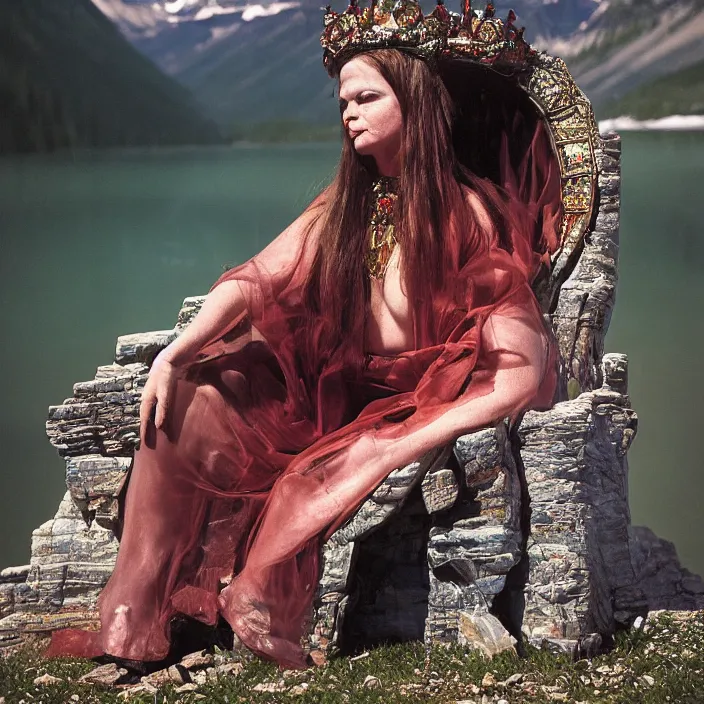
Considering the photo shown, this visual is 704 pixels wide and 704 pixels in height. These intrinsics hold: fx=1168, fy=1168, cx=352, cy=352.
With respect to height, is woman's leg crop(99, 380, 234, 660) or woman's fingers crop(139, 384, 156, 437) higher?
woman's fingers crop(139, 384, 156, 437)

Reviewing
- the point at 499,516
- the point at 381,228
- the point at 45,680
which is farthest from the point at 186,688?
the point at 381,228

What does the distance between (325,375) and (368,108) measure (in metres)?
0.51

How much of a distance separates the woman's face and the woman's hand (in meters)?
0.55

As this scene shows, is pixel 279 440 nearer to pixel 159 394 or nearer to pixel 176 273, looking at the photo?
pixel 159 394

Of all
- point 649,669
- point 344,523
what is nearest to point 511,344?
point 344,523

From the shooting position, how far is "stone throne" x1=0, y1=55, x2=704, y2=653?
2.03m

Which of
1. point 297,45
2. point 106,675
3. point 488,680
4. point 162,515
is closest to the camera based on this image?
point 488,680

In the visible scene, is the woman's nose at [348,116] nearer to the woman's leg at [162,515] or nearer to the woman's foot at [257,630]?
the woman's leg at [162,515]

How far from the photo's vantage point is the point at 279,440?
2221 mm

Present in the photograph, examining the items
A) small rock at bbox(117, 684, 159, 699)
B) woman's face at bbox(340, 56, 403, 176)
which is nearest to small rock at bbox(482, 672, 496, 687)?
small rock at bbox(117, 684, 159, 699)

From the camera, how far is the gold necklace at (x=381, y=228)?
2232 millimetres

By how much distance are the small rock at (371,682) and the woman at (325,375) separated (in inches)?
5.5

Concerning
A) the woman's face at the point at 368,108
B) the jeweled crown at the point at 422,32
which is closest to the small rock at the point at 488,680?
the woman's face at the point at 368,108

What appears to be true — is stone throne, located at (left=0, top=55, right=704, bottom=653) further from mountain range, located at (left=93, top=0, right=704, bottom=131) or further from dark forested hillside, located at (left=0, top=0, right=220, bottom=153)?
dark forested hillside, located at (left=0, top=0, right=220, bottom=153)
